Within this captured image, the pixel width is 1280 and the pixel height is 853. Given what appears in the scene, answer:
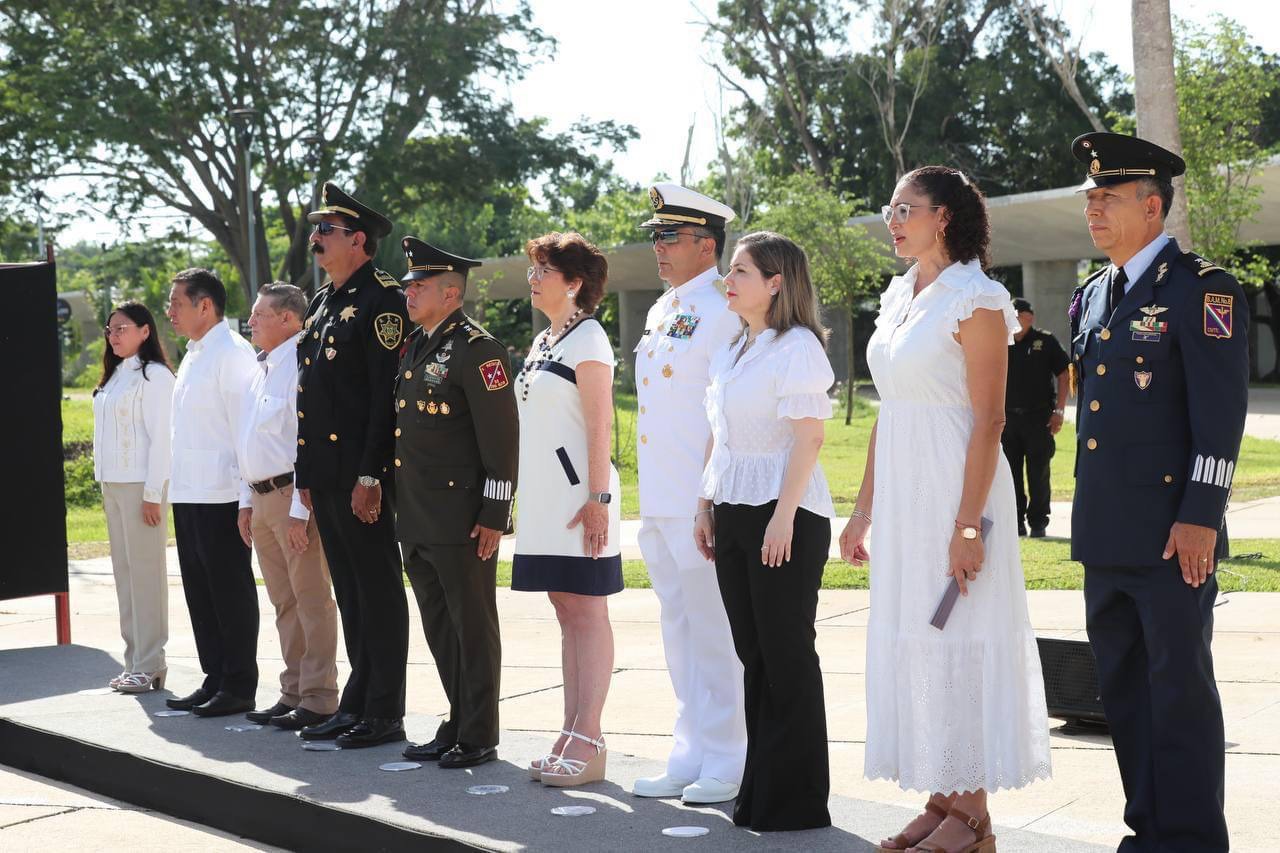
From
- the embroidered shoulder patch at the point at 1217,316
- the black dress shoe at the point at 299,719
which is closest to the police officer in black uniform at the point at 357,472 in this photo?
the black dress shoe at the point at 299,719

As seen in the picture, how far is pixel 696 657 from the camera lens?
5.10 m

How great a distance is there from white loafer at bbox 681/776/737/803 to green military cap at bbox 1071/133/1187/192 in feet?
7.42

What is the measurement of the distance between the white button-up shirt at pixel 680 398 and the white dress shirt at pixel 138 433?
3210mm

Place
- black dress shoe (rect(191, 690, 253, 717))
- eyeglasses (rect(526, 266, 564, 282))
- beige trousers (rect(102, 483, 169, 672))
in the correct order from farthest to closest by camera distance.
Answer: beige trousers (rect(102, 483, 169, 672))
black dress shoe (rect(191, 690, 253, 717))
eyeglasses (rect(526, 266, 564, 282))

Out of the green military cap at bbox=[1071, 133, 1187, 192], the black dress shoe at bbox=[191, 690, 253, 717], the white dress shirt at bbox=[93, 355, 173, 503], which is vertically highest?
the green military cap at bbox=[1071, 133, 1187, 192]

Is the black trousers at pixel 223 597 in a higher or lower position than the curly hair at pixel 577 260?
lower

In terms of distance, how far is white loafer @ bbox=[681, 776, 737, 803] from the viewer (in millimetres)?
4879

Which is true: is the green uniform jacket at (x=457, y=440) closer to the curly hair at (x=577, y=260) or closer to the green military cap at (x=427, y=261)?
the green military cap at (x=427, y=261)

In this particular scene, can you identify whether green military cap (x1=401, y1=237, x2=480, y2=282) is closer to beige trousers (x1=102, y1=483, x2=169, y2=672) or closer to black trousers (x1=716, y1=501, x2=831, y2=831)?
black trousers (x1=716, y1=501, x2=831, y2=831)

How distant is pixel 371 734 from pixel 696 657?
5.16 feet

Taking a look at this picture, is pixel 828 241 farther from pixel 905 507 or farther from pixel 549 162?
pixel 905 507

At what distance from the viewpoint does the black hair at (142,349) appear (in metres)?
7.54

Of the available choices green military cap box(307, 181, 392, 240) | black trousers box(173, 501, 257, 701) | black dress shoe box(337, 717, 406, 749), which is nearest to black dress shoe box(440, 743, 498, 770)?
black dress shoe box(337, 717, 406, 749)

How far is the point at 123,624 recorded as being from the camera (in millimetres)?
7488
